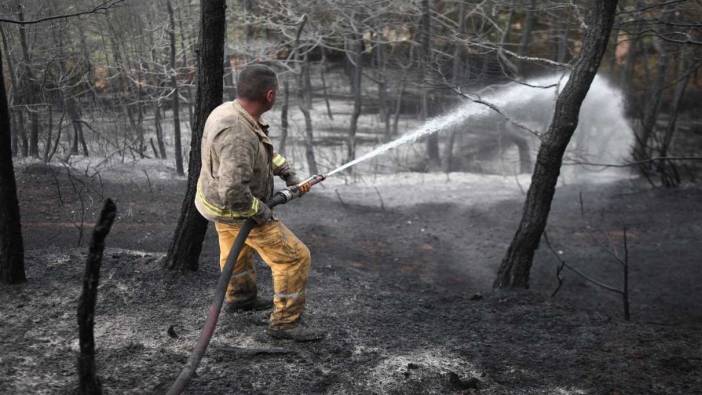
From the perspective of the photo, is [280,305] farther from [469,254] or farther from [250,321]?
[469,254]

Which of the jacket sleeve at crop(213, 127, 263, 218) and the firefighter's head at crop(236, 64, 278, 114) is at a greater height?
the firefighter's head at crop(236, 64, 278, 114)

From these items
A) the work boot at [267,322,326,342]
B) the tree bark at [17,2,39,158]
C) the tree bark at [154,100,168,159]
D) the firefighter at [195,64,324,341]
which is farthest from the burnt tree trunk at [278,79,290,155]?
the work boot at [267,322,326,342]

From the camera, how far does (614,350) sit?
4113 mm

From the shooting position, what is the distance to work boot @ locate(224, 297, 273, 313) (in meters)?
4.43

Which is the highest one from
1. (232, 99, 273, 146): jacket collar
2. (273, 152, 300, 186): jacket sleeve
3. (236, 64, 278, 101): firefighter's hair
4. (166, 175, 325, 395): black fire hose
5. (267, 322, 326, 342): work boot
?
(236, 64, 278, 101): firefighter's hair

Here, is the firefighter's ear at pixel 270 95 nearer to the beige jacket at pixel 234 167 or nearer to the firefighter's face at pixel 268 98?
the firefighter's face at pixel 268 98

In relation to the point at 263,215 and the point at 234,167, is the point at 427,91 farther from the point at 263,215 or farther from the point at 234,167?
the point at 234,167

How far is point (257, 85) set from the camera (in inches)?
146

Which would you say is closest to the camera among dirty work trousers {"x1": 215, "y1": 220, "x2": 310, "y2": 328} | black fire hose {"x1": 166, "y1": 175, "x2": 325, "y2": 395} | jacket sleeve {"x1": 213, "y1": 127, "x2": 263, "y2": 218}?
black fire hose {"x1": 166, "y1": 175, "x2": 325, "y2": 395}

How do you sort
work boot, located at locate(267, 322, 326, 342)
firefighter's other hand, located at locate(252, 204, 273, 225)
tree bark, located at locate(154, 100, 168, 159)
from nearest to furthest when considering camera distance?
1. firefighter's other hand, located at locate(252, 204, 273, 225)
2. work boot, located at locate(267, 322, 326, 342)
3. tree bark, located at locate(154, 100, 168, 159)

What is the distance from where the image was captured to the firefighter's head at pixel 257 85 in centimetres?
370

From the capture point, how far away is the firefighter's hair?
3.70 meters

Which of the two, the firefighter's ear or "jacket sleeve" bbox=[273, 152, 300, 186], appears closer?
the firefighter's ear

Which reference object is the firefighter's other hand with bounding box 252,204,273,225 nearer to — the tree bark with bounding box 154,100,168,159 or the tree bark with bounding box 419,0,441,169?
the tree bark with bounding box 154,100,168,159
